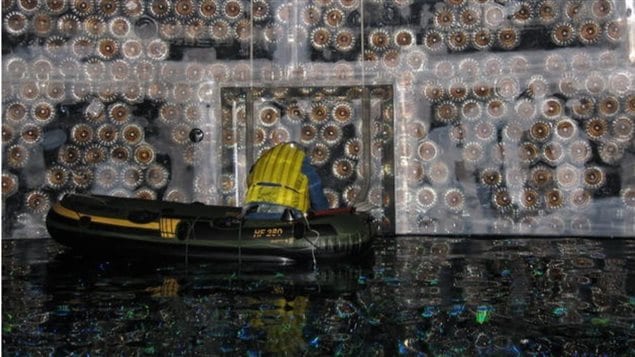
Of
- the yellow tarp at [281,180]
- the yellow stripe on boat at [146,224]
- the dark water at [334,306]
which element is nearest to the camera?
the dark water at [334,306]

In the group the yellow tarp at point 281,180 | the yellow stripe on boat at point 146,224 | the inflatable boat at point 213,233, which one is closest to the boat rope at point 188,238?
the inflatable boat at point 213,233

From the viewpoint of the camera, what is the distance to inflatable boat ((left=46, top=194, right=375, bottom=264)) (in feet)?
16.5

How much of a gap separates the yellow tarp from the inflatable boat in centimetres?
12

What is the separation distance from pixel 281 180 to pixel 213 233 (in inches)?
24.2

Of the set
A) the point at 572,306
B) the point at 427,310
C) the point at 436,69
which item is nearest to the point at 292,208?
the point at 427,310

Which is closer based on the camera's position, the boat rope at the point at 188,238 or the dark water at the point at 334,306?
the dark water at the point at 334,306

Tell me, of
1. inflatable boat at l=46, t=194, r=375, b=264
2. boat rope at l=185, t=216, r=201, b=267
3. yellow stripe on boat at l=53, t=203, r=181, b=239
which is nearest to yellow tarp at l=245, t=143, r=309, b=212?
inflatable boat at l=46, t=194, r=375, b=264

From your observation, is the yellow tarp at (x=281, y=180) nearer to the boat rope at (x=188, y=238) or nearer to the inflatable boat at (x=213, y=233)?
the inflatable boat at (x=213, y=233)

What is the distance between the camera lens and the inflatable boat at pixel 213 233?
16.5 ft

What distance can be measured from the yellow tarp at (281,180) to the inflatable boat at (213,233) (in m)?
0.12

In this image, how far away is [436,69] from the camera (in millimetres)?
6754

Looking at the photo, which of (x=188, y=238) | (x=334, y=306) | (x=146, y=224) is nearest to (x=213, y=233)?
(x=188, y=238)

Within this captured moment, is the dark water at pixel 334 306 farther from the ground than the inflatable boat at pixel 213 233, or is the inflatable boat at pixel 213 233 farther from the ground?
the inflatable boat at pixel 213 233

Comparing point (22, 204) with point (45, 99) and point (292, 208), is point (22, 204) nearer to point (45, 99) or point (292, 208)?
point (45, 99)
